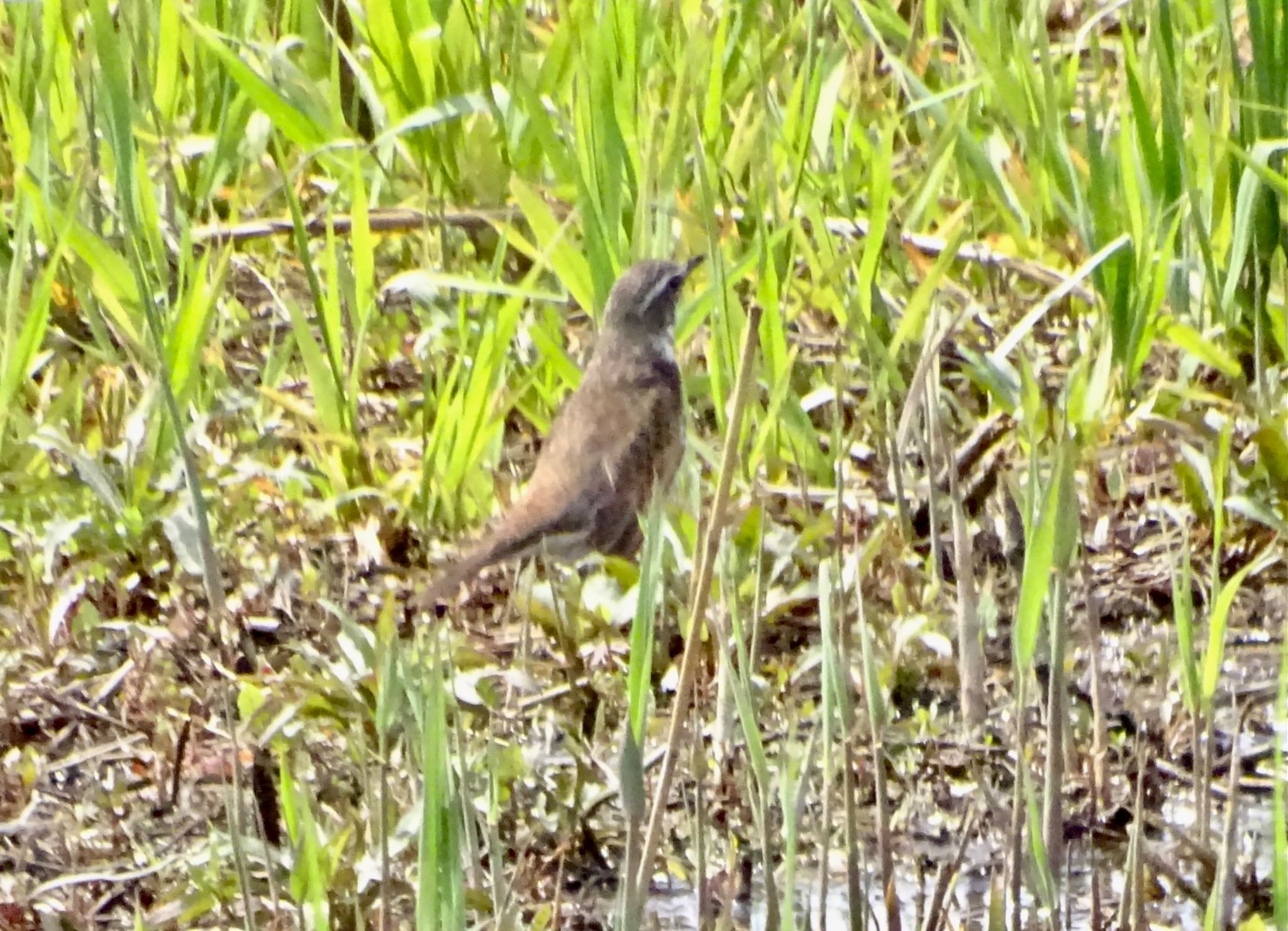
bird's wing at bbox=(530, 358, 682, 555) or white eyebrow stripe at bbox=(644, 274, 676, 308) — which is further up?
white eyebrow stripe at bbox=(644, 274, 676, 308)

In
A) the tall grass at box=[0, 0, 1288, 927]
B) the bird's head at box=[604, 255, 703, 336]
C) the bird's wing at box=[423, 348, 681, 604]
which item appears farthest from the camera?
the bird's head at box=[604, 255, 703, 336]

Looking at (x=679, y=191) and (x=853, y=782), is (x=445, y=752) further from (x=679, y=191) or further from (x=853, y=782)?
(x=679, y=191)

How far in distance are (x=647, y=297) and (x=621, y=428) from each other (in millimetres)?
291

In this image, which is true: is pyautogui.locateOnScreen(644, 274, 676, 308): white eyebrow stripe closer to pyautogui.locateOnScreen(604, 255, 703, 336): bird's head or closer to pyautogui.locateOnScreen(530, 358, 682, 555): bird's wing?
pyautogui.locateOnScreen(604, 255, 703, 336): bird's head

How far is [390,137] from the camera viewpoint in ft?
17.5

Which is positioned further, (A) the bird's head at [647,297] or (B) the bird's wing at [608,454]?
(A) the bird's head at [647,297]

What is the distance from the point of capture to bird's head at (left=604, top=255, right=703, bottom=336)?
15.3 feet

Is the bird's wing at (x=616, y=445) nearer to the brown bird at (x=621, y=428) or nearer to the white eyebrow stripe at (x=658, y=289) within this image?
the brown bird at (x=621, y=428)

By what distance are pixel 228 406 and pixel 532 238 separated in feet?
2.95

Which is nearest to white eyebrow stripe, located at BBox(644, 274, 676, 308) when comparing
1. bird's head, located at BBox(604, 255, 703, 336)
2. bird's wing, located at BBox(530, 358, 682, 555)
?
bird's head, located at BBox(604, 255, 703, 336)

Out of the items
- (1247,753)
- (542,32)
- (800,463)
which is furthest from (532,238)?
(1247,753)

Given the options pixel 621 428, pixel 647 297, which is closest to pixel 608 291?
pixel 647 297

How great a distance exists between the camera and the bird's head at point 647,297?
4.65 metres

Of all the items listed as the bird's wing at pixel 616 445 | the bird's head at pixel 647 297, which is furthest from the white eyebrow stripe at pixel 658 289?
the bird's wing at pixel 616 445
